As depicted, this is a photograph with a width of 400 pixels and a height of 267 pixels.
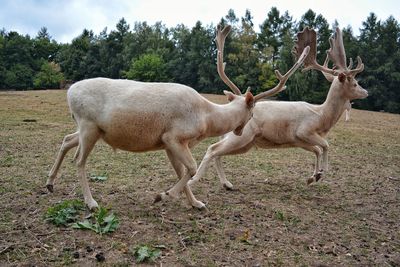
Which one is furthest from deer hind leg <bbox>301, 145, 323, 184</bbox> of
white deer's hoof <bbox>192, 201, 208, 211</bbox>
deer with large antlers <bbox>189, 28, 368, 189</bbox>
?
white deer's hoof <bbox>192, 201, 208, 211</bbox>

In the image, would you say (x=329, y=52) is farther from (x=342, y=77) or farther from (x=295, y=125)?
(x=295, y=125)

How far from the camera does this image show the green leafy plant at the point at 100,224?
432cm

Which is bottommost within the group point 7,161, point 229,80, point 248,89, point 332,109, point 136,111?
point 7,161

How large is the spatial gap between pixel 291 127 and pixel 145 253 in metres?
4.37

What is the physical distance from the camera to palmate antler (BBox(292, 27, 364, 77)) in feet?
26.6

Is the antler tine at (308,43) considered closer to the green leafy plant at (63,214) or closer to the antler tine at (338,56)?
the antler tine at (338,56)

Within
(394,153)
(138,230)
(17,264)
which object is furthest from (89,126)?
(394,153)

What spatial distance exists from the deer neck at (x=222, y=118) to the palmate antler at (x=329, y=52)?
11.0 ft

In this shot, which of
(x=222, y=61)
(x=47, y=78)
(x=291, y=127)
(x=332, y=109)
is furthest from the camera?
(x=47, y=78)

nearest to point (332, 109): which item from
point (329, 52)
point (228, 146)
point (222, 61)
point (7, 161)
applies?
point (329, 52)

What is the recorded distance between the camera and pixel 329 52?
8.59 metres

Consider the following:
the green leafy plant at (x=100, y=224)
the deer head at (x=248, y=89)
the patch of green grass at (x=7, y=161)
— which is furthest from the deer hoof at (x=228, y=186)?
the patch of green grass at (x=7, y=161)

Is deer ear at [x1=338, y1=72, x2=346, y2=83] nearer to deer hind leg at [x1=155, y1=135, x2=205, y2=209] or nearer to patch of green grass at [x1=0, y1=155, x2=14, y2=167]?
deer hind leg at [x1=155, y1=135, x2=205, y2=209]

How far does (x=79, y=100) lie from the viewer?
4.86 metres
